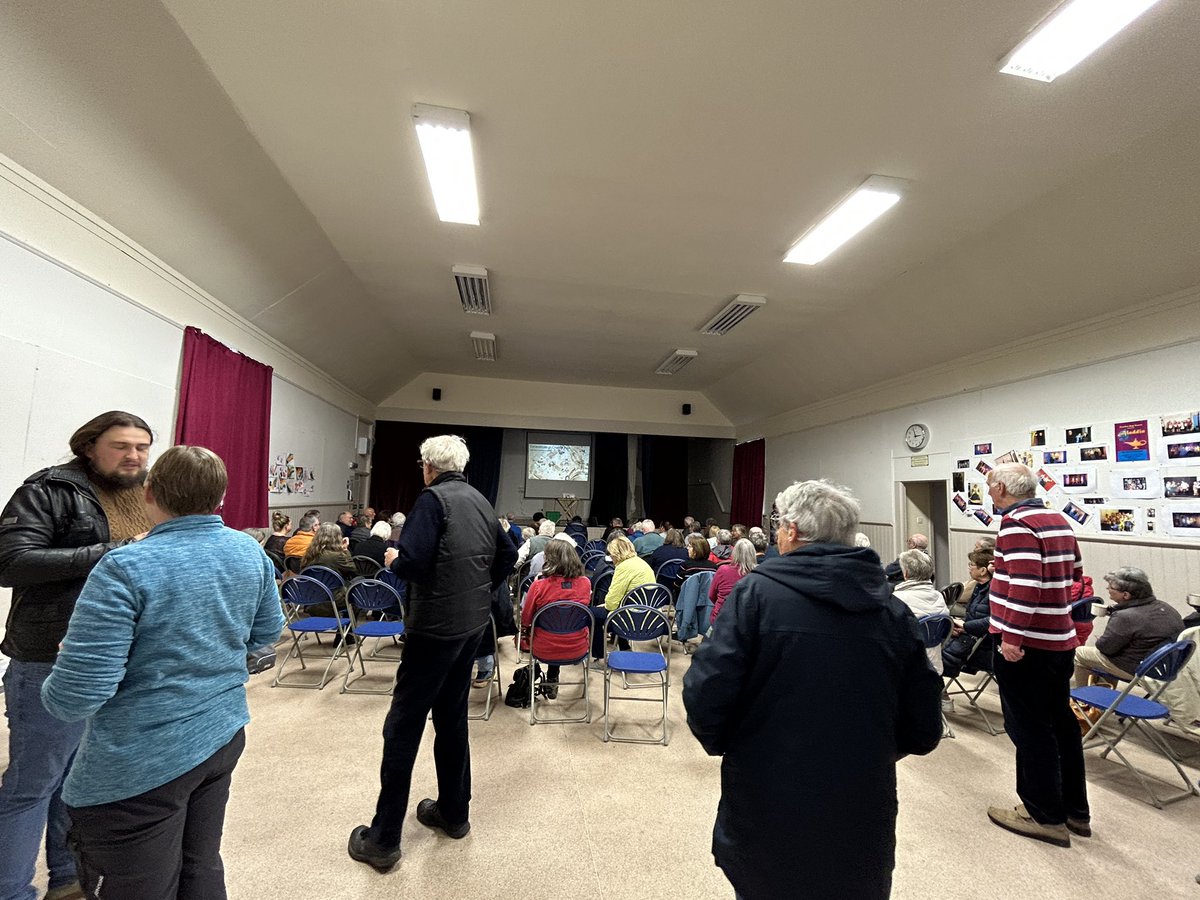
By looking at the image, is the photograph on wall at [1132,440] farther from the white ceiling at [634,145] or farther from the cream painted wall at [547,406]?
the cream painted wall at [547,406]

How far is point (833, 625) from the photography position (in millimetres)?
1166

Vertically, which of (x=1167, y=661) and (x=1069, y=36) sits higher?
(x=1069, y=36)

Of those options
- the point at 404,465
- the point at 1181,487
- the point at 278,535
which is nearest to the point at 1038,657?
the point at 1181,487

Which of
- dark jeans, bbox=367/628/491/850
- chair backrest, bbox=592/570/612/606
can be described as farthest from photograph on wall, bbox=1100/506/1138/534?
dark jeans, bbox=367/628/491/850

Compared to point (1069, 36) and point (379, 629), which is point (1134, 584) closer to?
point (1069, 36)

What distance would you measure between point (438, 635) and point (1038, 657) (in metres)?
2.49

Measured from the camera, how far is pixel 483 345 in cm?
843

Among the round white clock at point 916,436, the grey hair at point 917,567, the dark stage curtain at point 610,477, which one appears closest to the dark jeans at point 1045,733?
the grey hair at point 917,567

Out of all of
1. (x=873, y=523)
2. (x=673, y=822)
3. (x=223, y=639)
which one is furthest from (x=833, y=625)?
(x=873, y=523)

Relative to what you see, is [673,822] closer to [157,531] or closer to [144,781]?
[144,781]

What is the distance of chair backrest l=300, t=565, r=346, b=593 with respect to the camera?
4.25 metres

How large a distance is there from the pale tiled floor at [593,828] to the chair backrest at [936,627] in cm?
65

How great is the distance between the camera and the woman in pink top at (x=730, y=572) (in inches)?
165

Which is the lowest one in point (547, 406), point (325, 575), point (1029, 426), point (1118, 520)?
point (325, 575)
